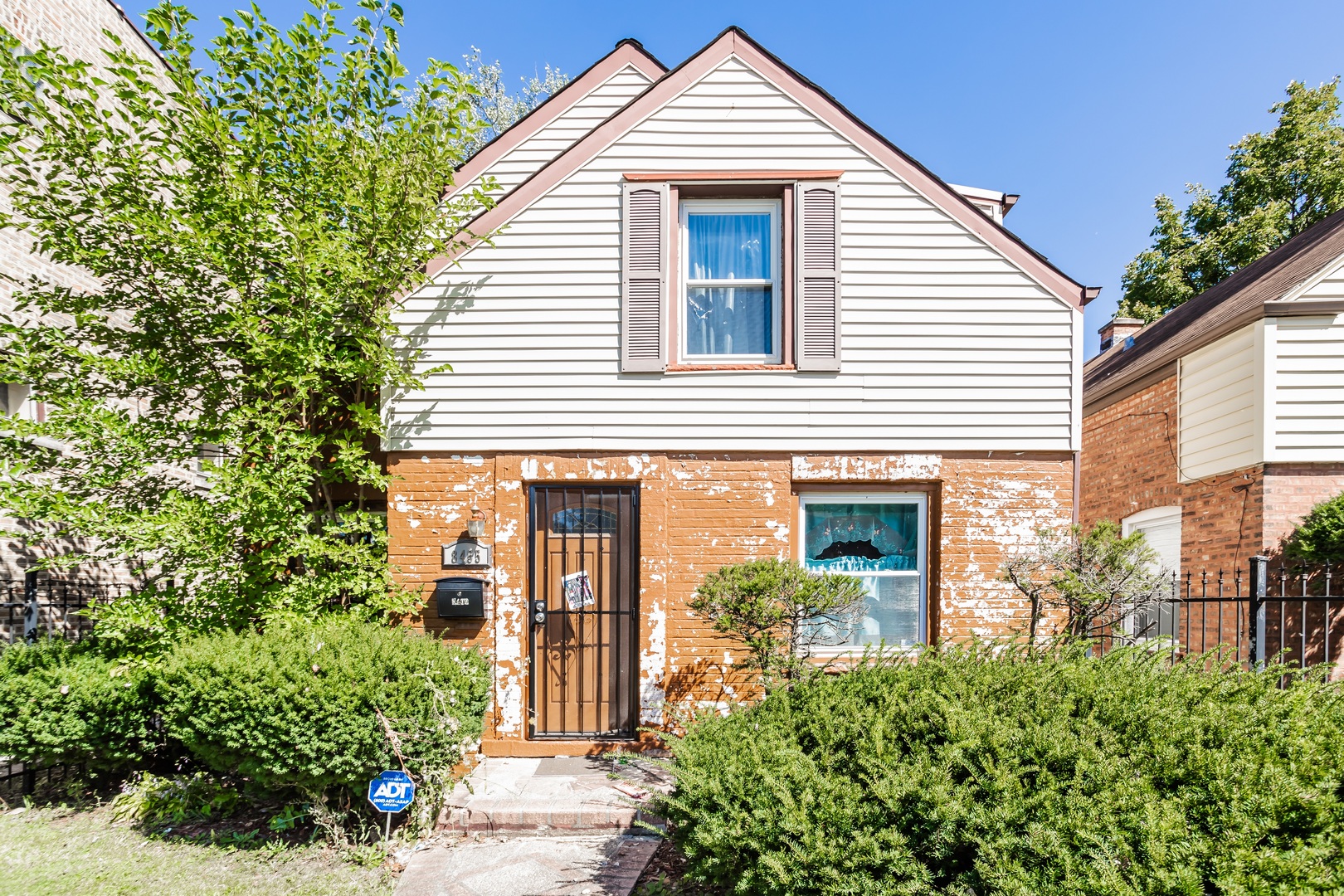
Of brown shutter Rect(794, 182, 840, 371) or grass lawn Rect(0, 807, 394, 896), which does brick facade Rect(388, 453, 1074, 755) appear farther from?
grass lawn Rect(0, 807, 394, 896)

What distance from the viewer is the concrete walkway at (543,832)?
413 centimetres

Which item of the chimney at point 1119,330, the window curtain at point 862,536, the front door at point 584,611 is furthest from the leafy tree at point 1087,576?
the chimney at point 1119,330

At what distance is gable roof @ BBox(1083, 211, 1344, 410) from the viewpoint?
286 inches

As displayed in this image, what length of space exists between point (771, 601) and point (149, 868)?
4.55m

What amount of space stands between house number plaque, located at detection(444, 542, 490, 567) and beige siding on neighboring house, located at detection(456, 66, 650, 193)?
4.39 metres

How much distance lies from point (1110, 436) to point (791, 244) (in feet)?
24.1

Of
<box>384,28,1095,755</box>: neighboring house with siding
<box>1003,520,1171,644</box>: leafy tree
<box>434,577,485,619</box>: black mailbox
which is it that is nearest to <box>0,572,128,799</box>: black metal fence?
<box>434,577,485,619</box>: black mailbox

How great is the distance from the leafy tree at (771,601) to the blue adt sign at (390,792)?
2.38 meters

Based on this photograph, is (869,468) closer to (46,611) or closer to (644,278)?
(644,278)

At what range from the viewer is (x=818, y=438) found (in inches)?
241

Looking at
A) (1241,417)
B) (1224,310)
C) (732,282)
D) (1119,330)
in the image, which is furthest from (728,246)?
(1119,330)

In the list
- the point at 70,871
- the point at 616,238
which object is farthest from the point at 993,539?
the point at 70,871

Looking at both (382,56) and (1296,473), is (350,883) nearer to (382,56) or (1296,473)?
(382,56)

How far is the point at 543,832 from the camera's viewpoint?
15.8 ft
